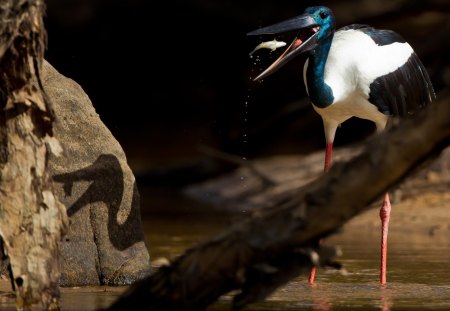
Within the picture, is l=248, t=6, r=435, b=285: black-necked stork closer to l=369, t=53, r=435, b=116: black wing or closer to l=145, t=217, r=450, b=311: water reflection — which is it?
l=369, t=53, r=435, b=116: black wing

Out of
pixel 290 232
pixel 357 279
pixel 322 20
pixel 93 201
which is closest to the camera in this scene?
pixel 290 232

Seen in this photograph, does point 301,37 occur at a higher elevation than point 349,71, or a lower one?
higher

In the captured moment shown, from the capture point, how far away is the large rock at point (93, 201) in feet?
18.9

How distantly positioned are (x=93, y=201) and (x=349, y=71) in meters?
2.02

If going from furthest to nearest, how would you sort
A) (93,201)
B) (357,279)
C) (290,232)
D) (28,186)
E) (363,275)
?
(363,275) < (357,279) < (93,201) < (28,186) < (290,232)

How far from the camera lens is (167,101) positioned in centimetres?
1711

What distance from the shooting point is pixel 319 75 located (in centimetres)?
707

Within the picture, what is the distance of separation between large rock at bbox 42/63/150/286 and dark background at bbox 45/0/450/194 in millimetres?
6699

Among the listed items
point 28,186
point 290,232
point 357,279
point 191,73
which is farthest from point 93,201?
point 191,73

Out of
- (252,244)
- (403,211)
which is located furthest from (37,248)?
(403,211)

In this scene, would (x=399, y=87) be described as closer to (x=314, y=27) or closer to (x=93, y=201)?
(x=314, y=27)

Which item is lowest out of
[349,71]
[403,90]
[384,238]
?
[384,238]

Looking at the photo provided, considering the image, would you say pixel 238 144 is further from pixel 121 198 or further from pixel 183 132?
pixel 121 198

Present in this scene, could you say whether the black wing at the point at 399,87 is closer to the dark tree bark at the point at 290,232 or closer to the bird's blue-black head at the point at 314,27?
the bird's blue-black head at the point at 314,27
